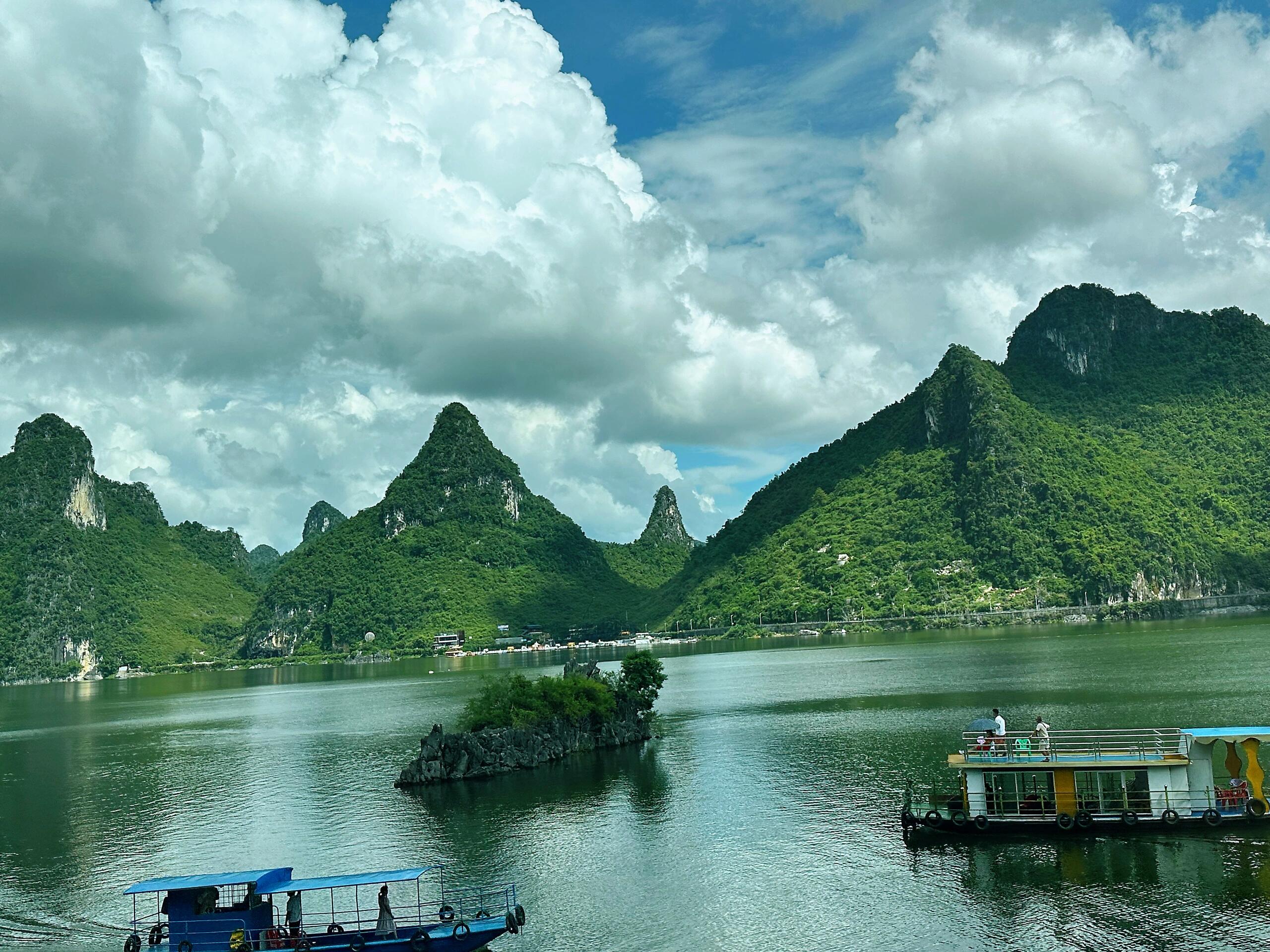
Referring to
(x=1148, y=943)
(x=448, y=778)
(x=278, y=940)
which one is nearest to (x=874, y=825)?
(x=1148, y=943)

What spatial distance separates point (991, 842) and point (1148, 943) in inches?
494

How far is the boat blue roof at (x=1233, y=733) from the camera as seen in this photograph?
4288 cm

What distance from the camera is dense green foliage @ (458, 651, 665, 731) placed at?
72.8 metres

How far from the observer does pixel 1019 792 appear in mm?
44344

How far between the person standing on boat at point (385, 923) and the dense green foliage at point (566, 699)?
35.9m

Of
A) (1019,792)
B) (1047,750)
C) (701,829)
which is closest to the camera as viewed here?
(1019,792)

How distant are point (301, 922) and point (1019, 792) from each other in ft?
95.0

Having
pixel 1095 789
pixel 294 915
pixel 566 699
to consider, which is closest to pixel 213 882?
pixel 294 915

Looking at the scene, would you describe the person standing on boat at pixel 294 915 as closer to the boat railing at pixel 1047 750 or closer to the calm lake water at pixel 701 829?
the calm lake water at pixel 701 829

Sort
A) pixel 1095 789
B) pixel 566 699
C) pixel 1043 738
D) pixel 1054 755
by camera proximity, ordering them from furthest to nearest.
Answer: pixel 566 699, pixel 1043 738, pixel 1054 755, pixel 1095 789

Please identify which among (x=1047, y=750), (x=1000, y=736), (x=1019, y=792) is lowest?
(x=1019, y=792)

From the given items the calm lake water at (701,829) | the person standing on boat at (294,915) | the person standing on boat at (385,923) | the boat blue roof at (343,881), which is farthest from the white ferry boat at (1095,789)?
the person standing on boat at (294,915)

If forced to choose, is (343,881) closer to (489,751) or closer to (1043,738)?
(1043,738)

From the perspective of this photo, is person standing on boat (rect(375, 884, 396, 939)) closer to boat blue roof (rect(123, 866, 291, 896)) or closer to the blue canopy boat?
the blue canopy boat
